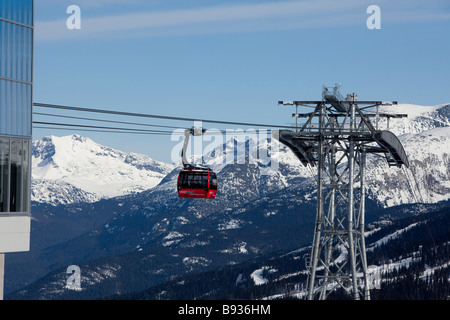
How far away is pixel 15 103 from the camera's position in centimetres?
5481

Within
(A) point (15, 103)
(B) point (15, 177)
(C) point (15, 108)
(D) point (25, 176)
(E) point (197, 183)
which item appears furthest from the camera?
(E) point (197, 183)

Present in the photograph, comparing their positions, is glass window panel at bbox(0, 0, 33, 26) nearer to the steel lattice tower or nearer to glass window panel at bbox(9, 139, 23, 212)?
glass window panel at bbox(9, 139, 23, 212)

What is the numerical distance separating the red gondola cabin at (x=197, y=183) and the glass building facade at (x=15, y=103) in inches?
682

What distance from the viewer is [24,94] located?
5534 cm

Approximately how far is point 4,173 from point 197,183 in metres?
20.0

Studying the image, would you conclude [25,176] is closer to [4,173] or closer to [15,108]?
[4,173]

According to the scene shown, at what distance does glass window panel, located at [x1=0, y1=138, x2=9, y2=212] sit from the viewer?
54719 mm

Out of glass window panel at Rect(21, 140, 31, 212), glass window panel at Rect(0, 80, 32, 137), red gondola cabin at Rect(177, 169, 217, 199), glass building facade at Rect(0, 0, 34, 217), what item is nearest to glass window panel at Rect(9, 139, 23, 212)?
glass building facade at Rect(0, 0, 34, 217)

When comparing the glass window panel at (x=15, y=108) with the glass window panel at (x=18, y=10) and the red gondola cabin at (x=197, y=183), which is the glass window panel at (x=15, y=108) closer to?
the glass window panel at (x=18, y=10)

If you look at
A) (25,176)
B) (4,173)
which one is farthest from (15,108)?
(25,176)

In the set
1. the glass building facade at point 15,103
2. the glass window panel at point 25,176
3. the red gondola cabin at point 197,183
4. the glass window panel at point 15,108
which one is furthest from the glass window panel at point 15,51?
the red gondola cabin at point 197,183
